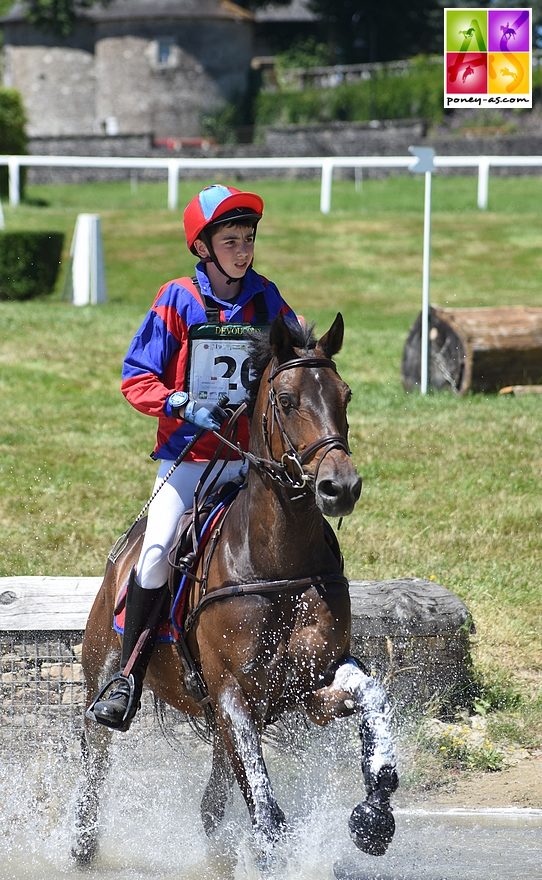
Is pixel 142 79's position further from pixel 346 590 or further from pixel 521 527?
pixel 346 590

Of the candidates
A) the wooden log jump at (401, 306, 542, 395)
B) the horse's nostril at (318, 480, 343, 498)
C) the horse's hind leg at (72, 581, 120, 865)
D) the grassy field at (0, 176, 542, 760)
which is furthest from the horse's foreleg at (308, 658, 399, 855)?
the wooden log jump at (401, 306, 542, 395)

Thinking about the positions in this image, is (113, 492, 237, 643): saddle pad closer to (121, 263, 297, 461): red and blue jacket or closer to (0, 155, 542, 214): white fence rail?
(121, 263, 297, 461): red and blue jacket

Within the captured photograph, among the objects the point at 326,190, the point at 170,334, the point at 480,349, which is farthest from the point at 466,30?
the point at 326,190

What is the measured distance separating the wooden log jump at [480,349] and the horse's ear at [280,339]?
923 cm

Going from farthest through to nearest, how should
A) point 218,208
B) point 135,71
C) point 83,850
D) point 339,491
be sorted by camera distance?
point 135,71
point 83,850
point 218,208
point 339,491

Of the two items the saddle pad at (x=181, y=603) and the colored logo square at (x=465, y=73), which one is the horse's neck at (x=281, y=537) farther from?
the colored logo square at (x=465, y=73)

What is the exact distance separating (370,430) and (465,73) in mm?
4809

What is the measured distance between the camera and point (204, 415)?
4.68 meters

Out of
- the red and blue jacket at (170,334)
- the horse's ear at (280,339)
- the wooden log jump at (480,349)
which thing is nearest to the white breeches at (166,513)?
the red and blue jacket at (170,334)

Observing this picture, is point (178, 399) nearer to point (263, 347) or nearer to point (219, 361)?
point (219, 361)

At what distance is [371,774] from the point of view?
445 centimetres

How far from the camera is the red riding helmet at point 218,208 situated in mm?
4863

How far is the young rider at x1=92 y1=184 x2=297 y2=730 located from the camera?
4.88m

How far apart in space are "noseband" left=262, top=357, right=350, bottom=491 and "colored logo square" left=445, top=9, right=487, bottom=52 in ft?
14.1
